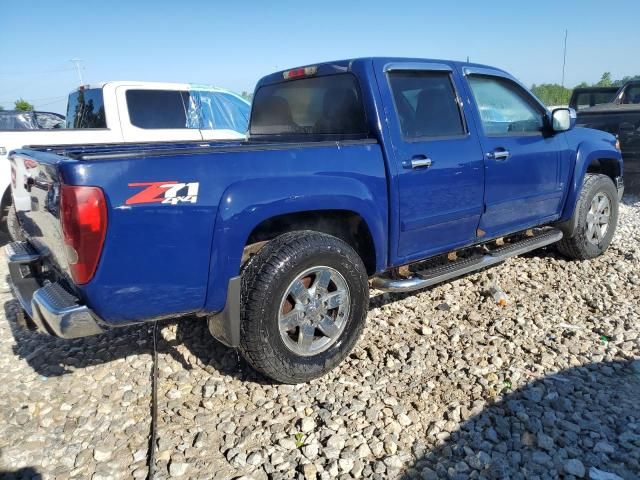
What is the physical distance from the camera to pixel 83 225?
2129 millimetres

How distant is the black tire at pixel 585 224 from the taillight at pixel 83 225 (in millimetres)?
4218

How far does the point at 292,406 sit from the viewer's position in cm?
277

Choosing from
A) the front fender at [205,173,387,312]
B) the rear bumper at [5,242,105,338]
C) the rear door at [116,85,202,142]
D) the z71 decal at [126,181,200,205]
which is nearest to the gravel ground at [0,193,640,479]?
the rear bumper at [5,242,105,338]

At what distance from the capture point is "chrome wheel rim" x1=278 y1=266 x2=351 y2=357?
282 centimetres

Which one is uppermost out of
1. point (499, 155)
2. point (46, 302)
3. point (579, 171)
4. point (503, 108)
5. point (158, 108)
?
point (158, 108)

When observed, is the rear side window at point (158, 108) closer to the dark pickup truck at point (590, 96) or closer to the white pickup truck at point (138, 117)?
the white pickup truck at point (138, 117)

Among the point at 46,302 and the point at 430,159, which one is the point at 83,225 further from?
the point at 430,159

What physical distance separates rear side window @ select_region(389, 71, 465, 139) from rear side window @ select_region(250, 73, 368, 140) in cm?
29

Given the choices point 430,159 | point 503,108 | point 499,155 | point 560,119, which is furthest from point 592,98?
point 430,159

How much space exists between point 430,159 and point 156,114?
4782 millimetres

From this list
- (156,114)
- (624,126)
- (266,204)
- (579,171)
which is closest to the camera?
(266,204)

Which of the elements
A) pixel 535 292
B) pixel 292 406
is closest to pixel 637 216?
pixel 535 292

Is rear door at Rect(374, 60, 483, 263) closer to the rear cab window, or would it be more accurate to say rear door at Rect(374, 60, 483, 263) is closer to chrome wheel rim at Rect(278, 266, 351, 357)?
chrome wheel rim at Rect(278, 266, 351, 357)

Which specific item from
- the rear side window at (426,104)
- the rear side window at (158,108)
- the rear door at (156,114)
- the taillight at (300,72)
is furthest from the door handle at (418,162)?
the rear side window at (158,108)
